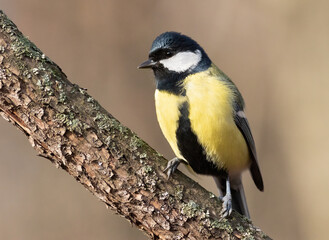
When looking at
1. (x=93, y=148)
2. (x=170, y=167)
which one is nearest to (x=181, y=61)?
(x=170, y=167)

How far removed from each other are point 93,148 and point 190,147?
74 centimetres

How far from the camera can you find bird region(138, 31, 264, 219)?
246 centimetres

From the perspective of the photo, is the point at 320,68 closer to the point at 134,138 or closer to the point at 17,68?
the point at 134,138

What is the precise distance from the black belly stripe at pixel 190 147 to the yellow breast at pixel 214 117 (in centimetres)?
3

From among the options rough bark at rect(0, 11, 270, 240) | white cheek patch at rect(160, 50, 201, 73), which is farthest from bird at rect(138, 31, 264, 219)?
rough bark at rect(0, 11, 270, 240)

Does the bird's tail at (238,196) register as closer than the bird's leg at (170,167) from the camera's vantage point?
No

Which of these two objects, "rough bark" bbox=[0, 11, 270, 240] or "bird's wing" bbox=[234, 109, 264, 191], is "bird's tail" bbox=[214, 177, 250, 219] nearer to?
"bird's wing" bbox=[234, 109, 264, 191]

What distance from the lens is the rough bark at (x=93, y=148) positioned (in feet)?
6.22

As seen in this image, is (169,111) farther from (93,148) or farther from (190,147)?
(93,148)

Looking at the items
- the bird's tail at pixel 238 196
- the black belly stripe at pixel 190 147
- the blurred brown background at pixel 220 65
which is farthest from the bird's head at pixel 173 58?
the blurred brown background at pixel 220 65

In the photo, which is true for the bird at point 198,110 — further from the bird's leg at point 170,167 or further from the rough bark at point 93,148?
the rough bark at point 93,148

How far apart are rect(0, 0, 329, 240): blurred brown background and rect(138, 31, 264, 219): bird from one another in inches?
61.2

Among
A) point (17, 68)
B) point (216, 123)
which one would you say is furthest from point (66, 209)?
point (17, 68)

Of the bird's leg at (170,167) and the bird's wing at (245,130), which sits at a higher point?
the bird's wing at (245,130)
